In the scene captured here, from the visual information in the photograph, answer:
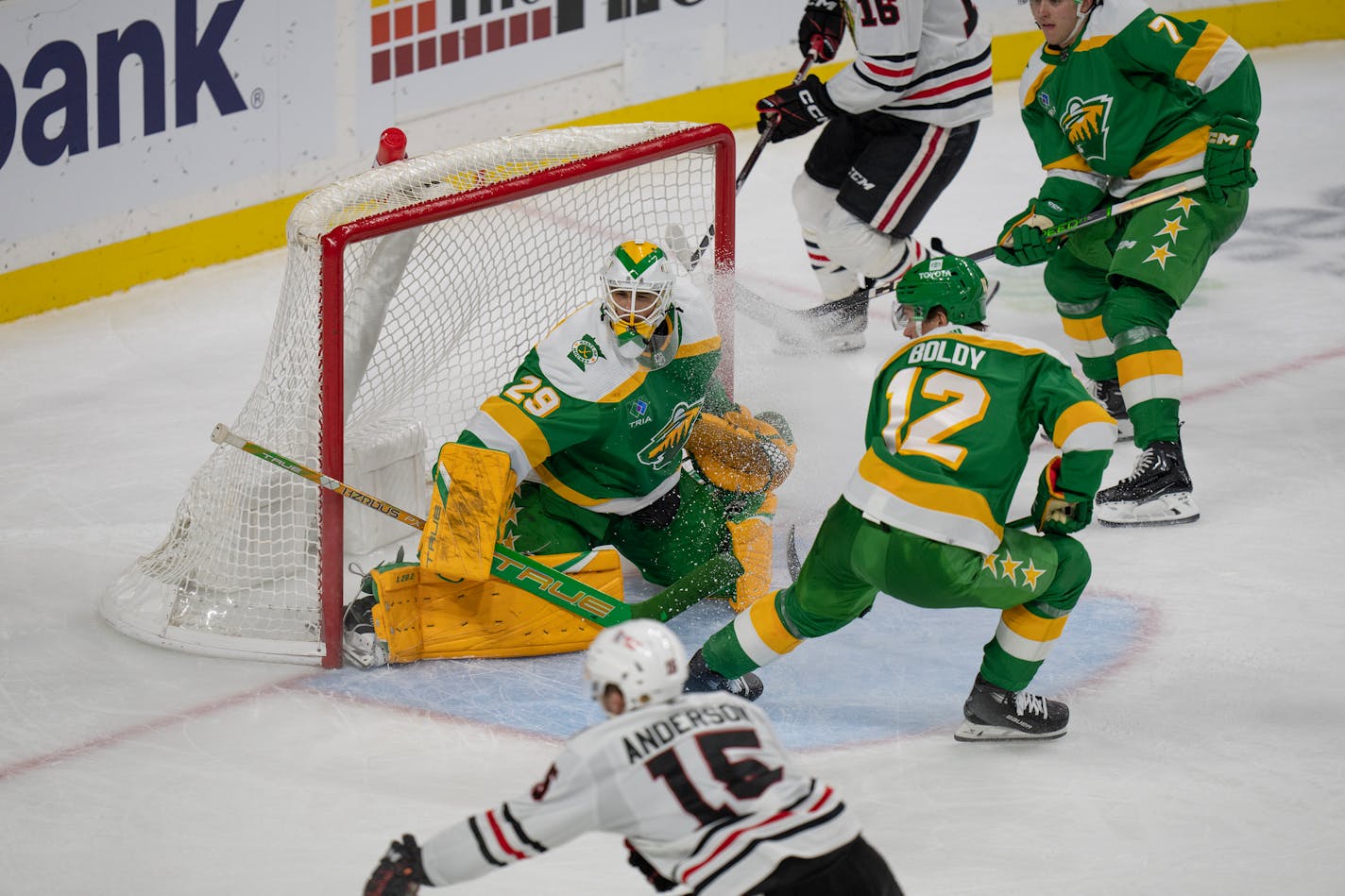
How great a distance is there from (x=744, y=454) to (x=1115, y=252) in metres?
1.07

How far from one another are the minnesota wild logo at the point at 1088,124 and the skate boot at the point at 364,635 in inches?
78.3

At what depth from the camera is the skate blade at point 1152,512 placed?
14.5 feet

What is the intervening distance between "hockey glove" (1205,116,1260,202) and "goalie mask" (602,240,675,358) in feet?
4.68

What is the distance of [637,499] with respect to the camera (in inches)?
154

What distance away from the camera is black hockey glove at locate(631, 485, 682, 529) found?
3967 millimetres

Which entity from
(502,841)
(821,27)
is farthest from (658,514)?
(821,27)

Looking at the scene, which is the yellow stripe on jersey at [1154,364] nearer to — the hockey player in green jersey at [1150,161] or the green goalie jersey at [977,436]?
the hockey player in green jersey at [1150,161]

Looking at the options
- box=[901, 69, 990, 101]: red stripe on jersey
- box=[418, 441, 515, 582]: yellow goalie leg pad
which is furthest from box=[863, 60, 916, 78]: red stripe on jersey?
box=[418, 441, 515, 582]: yellow goalie leg pad

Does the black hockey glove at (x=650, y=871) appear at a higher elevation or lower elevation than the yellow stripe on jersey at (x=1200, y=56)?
lower

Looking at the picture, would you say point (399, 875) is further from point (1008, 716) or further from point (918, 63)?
point (918, 63)

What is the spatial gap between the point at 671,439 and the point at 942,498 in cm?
82

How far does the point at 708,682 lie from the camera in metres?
3.49

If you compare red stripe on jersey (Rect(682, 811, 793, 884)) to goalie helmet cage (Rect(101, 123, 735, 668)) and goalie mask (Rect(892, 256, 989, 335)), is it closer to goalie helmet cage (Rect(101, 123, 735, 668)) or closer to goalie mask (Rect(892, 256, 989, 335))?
goalie mask (Rect(892, 256, 989, 335))

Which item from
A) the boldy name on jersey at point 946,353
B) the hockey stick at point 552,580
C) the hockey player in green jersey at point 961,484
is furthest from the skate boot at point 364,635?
the boldy name on jersey at point 946,353
